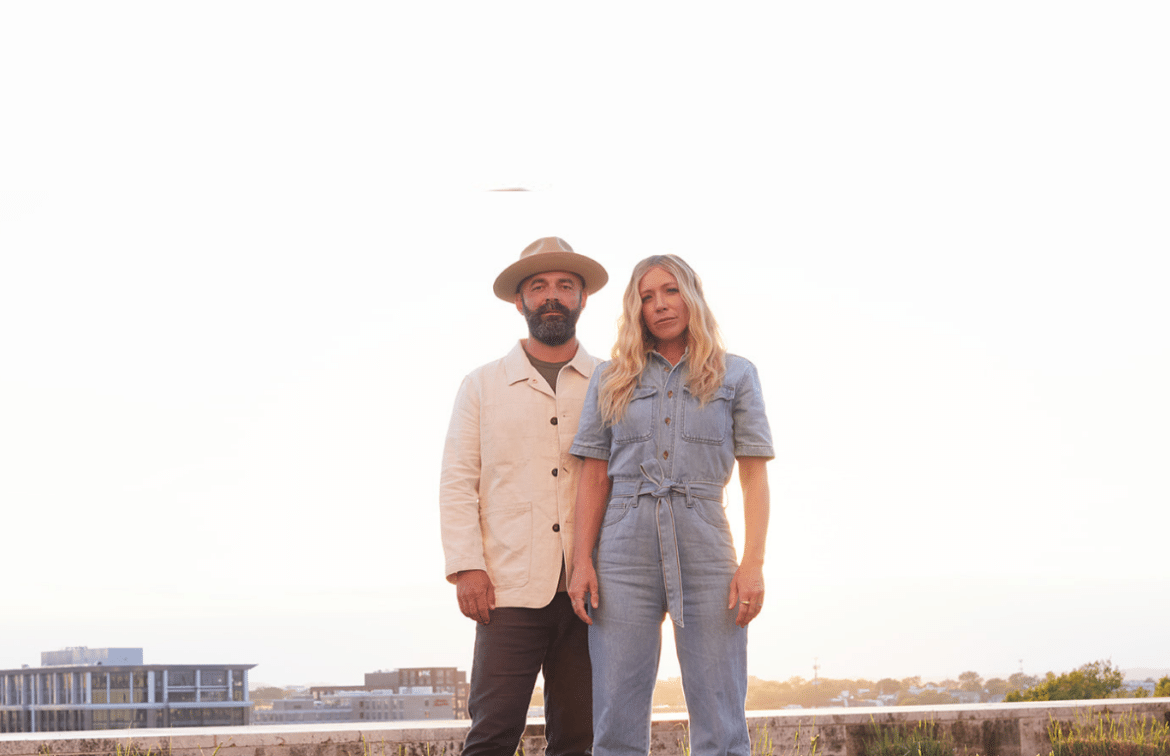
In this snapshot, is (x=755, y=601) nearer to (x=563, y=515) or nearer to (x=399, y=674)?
(x=563, y=515)

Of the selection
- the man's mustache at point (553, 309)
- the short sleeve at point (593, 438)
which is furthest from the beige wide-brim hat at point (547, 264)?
the short sleeve at point (593, 438)

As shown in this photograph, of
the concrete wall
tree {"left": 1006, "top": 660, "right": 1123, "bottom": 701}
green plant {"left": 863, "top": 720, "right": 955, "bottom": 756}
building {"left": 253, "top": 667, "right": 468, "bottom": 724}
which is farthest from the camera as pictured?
building {"left": 253, "top": 667, "right": 468, "bottom": 724}

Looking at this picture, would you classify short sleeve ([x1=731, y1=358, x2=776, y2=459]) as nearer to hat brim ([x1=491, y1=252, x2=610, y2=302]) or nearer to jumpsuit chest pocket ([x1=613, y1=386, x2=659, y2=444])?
jumpsuit chest pocket ([x1=613, y1=386, x2=659, y2=444])

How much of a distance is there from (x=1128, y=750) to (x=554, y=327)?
11.8ft

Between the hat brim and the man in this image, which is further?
the hat brim

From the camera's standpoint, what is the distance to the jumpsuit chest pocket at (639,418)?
2564mm

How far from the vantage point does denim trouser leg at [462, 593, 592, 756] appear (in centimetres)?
277

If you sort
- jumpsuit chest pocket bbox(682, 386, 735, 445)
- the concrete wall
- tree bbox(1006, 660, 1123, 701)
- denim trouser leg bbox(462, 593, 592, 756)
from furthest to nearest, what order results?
tree bbox(1006, 660, 1123, 701) < the concrete wall < denim trouser leg bbox(462, 593, 592, 756) < jumpsuit chest pocket bbox(682, 386, 735, 445)

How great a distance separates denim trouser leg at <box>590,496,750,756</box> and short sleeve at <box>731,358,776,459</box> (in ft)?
0.73

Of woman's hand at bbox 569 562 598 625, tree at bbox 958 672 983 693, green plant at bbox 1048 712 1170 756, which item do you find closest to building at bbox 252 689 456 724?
tree at bbox 958 672 983 693

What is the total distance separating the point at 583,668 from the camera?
2.86 m

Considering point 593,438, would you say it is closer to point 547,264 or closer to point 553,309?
point 553,309

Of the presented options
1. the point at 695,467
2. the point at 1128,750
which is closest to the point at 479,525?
the point at 695,467

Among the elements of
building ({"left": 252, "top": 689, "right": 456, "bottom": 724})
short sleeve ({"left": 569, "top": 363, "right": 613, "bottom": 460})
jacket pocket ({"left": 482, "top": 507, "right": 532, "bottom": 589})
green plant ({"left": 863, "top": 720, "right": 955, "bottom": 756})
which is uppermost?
short sleeve ({"left": 569, "top": 363, "right": 613, "bottom": 460})
